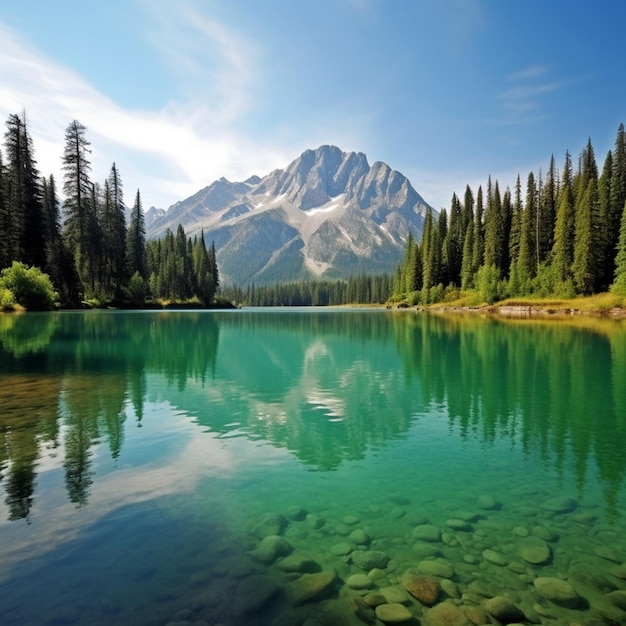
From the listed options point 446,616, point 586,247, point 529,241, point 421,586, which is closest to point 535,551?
point 421,586

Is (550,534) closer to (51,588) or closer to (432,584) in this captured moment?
(432,584)

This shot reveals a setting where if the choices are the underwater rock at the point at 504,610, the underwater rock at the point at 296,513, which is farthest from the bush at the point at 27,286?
the underwater rock at the point at 504,610

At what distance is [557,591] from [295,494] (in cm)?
538

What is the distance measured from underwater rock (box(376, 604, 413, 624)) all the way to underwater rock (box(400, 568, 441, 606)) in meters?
0.36

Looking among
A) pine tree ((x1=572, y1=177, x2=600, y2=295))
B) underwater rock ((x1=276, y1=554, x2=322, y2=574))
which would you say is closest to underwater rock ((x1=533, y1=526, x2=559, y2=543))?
underwater rock ((x1=276, y1=554, x2=322, y2=574))

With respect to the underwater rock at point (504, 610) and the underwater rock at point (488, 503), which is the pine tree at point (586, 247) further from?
the underwater rock at point (504, 610)

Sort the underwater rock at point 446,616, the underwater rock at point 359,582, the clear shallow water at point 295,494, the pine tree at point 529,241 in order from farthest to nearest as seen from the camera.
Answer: the pine tree at point 529,241, the underwater rock at point 359,582, the clear shallow water at point 295,494, the underwater rock at point 446,616

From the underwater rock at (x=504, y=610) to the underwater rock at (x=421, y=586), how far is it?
722 mm

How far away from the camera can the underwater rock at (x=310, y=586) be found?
6074 millimetres

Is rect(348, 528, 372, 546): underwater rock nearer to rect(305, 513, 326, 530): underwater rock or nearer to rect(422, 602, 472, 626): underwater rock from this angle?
rect(305, 513, 326, 530): underwater rock

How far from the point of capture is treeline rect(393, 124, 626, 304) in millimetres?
82250

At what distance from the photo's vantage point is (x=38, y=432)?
1345cm

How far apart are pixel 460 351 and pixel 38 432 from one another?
29.9m

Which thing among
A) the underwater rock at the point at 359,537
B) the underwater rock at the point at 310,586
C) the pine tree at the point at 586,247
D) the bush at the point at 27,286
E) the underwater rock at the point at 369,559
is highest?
the pine tree at the point at 586,247
